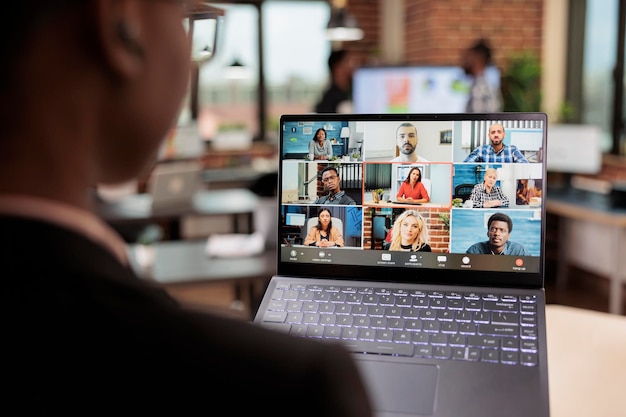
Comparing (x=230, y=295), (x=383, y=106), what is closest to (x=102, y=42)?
(x=230, y=295)

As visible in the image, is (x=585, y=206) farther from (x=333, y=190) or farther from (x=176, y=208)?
(x=333, y=190)

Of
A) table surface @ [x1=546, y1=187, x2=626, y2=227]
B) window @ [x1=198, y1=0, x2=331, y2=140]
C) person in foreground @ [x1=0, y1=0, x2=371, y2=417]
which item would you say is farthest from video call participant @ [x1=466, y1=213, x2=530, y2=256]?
window @ [x1=198, y1=0, x2=331, y2=140]

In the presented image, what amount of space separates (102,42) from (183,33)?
61mm

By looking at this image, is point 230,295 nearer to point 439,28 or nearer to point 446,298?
point 439,28

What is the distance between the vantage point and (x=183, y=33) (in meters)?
0.40

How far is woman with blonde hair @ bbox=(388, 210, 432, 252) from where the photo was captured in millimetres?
1092

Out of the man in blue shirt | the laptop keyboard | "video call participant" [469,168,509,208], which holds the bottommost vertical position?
the laptop keyboard

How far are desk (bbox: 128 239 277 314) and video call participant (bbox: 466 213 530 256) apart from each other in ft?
5.87

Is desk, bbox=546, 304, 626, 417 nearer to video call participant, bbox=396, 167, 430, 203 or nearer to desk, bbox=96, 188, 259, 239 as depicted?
video call participant, bbox=396, 167, 430, 203

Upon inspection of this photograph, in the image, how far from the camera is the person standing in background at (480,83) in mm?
5402

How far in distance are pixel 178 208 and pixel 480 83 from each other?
254 centimetres

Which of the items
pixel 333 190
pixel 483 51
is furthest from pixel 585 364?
pixel 483 51

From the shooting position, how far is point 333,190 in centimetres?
112

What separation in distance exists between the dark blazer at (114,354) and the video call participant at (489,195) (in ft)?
2.51
